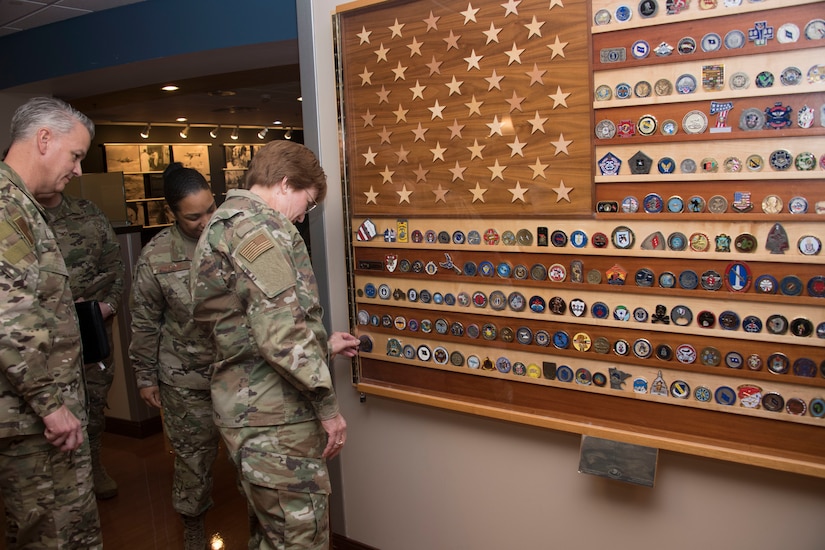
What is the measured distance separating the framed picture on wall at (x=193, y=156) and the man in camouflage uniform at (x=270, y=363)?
951 centimetres

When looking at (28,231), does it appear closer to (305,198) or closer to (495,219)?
(305,198)

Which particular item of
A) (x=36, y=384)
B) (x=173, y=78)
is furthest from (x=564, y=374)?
(x=173, y=78)

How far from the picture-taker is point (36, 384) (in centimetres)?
177

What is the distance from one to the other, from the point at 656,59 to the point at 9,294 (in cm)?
188

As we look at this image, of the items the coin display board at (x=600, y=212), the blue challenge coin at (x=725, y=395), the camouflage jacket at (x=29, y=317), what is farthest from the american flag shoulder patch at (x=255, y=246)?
the blue challenge coin at (x=725, y=395)

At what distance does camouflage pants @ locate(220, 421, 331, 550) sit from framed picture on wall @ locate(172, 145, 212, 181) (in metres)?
9.67

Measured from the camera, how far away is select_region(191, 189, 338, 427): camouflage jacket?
64.8 inches

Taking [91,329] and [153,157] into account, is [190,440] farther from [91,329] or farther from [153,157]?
[153,157]

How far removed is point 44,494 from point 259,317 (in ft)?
3.02

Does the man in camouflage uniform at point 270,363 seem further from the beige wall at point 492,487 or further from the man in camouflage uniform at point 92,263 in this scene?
the man in camouflage uniform at point 92,263

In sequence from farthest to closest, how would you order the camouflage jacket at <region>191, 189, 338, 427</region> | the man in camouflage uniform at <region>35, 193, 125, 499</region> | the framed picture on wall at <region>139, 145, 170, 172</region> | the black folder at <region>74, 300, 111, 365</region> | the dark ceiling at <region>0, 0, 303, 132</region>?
the framed picture on wall at <region>139, 145, 170, 172</region>
the dark ceiling at <region>0, 0, 303, 132</region>
the man in camouflage uniform at <region>35, 193, 125, 499</region>
the black folder at <region>74, 300, 111, 365</region>
the camouflage jacket at <region>191, 189, 338, 427</region>

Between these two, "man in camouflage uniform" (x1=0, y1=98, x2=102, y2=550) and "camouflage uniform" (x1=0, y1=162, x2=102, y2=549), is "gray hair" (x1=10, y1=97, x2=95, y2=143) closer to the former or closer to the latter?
"man in camouflage uniform" (x1=0, y1=98, x2=102, y2=550)

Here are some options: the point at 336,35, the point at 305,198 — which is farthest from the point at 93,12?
the point at 305,198

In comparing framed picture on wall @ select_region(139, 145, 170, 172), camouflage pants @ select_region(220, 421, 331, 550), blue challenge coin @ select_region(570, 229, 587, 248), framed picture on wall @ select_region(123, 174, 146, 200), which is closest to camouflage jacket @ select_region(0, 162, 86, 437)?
camouflage pants @ select_region(220, 421, 331, 550)
